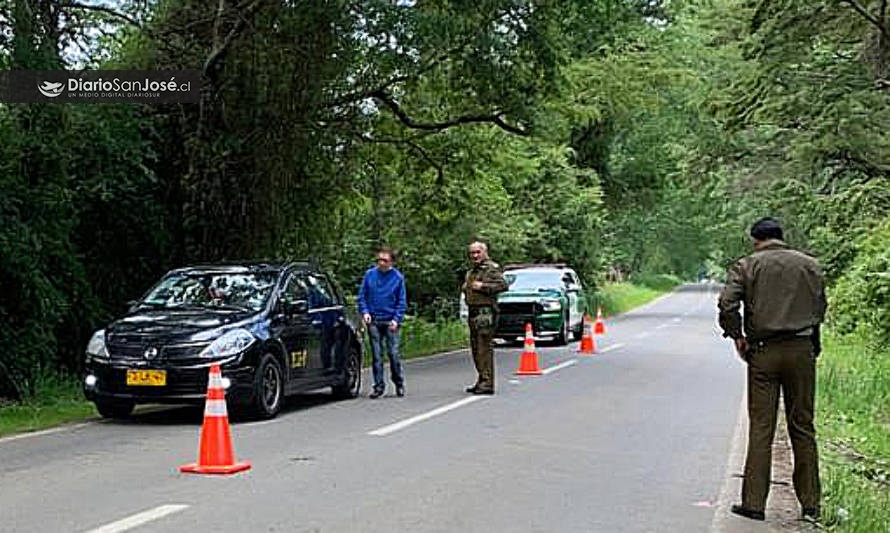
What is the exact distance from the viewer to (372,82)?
22875 millimetres

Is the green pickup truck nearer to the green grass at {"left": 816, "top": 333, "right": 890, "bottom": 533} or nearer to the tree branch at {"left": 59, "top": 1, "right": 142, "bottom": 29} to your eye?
the green grass at {"left": 816, "top": 333, "right": 890, "bottom": 533}

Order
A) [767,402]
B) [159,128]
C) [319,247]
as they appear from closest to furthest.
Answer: [767,402] < [159,128] < [319,247]

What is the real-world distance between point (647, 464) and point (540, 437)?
69.4 inches

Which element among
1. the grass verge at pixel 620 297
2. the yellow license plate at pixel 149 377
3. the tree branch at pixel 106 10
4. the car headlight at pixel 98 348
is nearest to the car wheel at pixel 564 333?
the tree branch at pixel 106 10

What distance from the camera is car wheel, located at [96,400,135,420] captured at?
1325cm

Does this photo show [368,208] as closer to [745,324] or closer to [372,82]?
[372,82]

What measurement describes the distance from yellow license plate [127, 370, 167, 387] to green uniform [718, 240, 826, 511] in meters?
6.69

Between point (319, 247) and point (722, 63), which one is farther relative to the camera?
point (722, 63)

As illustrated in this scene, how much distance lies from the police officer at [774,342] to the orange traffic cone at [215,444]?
4108 mm

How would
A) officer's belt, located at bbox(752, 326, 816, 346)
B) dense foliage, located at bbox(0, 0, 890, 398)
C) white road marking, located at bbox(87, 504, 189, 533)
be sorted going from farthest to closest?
dense foliage, located at bbox(0, 0, 890, 398), officer's belt, located at bbox(752, 326, 816, 346), white road marking, located at bbox(87, 504, 189, 533)

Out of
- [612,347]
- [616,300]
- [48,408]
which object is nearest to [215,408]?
[48,408]

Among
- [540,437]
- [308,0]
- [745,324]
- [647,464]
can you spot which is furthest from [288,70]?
[745,324]

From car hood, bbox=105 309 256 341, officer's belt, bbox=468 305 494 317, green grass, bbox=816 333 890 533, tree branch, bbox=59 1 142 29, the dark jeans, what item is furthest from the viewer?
tree branch, bbox=59 1 142 29

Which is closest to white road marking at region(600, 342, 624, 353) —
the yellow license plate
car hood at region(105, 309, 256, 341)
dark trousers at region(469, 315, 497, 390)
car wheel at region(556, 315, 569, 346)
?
car wheel at region(556, 315, 569, 346)
